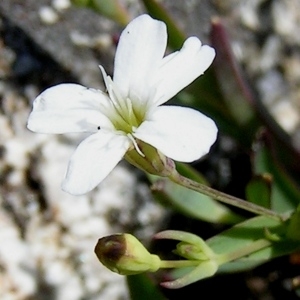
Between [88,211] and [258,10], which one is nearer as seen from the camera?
[88,211]

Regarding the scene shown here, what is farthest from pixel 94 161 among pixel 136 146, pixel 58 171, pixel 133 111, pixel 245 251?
pixel 58 171

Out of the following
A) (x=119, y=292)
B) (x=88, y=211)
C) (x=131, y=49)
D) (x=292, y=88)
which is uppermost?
(x=131, y=49)

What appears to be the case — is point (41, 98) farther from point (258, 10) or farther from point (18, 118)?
point (258, 10)

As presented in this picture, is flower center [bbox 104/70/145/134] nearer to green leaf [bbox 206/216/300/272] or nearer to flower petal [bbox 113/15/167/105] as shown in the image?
flower petal [bbox 113/15/167/105]

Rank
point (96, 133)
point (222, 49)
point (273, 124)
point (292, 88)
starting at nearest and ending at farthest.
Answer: point (96, 133), point (222, 49), point (273, 124), point (292, 88)

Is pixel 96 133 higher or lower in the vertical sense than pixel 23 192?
higher

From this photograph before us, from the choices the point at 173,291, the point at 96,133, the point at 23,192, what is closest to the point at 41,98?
the point at 96,133

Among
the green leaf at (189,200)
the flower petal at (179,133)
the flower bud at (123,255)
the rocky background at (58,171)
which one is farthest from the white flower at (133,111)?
the rocky background at (58,171)

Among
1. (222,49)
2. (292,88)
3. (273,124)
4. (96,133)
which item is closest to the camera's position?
(96,133)
